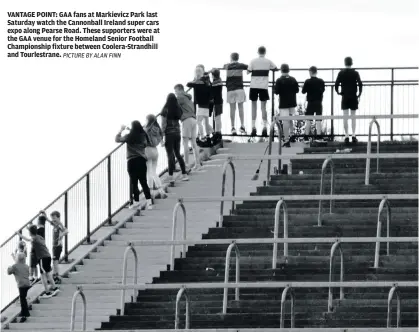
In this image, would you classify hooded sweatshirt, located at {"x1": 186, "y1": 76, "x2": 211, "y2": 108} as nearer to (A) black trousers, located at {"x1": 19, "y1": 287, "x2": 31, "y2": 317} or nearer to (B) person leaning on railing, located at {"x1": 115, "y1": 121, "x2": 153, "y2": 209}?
(B) person leaning on railing, located at {"x1": 115, "y1": 121, "x2": 153, "y2": 209}

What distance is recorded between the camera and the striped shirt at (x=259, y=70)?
36219 mm

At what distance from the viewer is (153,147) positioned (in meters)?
34.5

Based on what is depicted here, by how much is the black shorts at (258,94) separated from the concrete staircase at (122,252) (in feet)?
3.98

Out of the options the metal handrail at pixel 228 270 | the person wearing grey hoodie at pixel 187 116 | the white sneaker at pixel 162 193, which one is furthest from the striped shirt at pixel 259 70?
the metal handrail at pixel 228 270

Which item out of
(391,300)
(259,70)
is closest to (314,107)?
(259,70)

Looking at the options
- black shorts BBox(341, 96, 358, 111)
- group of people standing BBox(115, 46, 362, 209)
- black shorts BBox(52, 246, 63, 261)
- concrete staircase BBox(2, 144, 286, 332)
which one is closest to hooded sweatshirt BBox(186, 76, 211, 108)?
group of people standing BBox(115, 46, 362, 209)

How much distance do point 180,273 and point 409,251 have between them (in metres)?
3.27

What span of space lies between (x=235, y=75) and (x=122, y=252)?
539 centimetres

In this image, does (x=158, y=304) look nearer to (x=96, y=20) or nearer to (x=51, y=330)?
(x=51, y=330)

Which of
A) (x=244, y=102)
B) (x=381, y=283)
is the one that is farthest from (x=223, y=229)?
(x=244, y=102)

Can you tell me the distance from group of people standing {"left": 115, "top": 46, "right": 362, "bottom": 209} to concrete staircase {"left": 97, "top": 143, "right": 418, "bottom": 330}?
10.9 feet

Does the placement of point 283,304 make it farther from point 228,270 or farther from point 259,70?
point 259,70

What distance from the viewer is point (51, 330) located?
1115 inches

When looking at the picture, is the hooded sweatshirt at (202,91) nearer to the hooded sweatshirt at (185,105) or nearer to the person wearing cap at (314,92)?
the hooded sweatshirt at (185,105)
